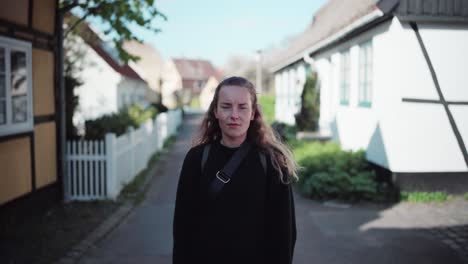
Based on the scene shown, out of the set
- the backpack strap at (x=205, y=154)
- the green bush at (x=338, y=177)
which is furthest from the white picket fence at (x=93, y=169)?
the backpack strap at (x=205, y=154)

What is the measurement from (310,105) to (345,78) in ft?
9.63

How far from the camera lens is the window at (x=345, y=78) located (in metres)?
12.1

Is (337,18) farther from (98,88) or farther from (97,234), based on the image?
(98,88)

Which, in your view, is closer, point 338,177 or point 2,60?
point 2,60

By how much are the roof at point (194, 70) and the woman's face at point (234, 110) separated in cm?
9176

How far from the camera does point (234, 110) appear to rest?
8.75 ft

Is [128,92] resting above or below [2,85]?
above

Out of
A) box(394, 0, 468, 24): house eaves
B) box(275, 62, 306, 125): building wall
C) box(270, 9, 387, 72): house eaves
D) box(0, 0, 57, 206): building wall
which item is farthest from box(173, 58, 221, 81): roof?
box(394, 0, 468, 24): house eaves

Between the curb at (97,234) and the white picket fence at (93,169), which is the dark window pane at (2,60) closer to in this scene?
the white picket fence at (93,169)

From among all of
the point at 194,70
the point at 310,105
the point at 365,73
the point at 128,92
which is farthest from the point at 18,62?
the point at 194,70

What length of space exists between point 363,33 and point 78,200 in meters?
6.78

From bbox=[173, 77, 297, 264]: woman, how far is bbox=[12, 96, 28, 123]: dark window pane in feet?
17.2

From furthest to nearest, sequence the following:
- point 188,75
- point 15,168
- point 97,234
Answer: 1. point 188,75
2. point 15,168
3. point 97,234

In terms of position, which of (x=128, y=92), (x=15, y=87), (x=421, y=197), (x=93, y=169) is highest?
(x=128, y=92)
